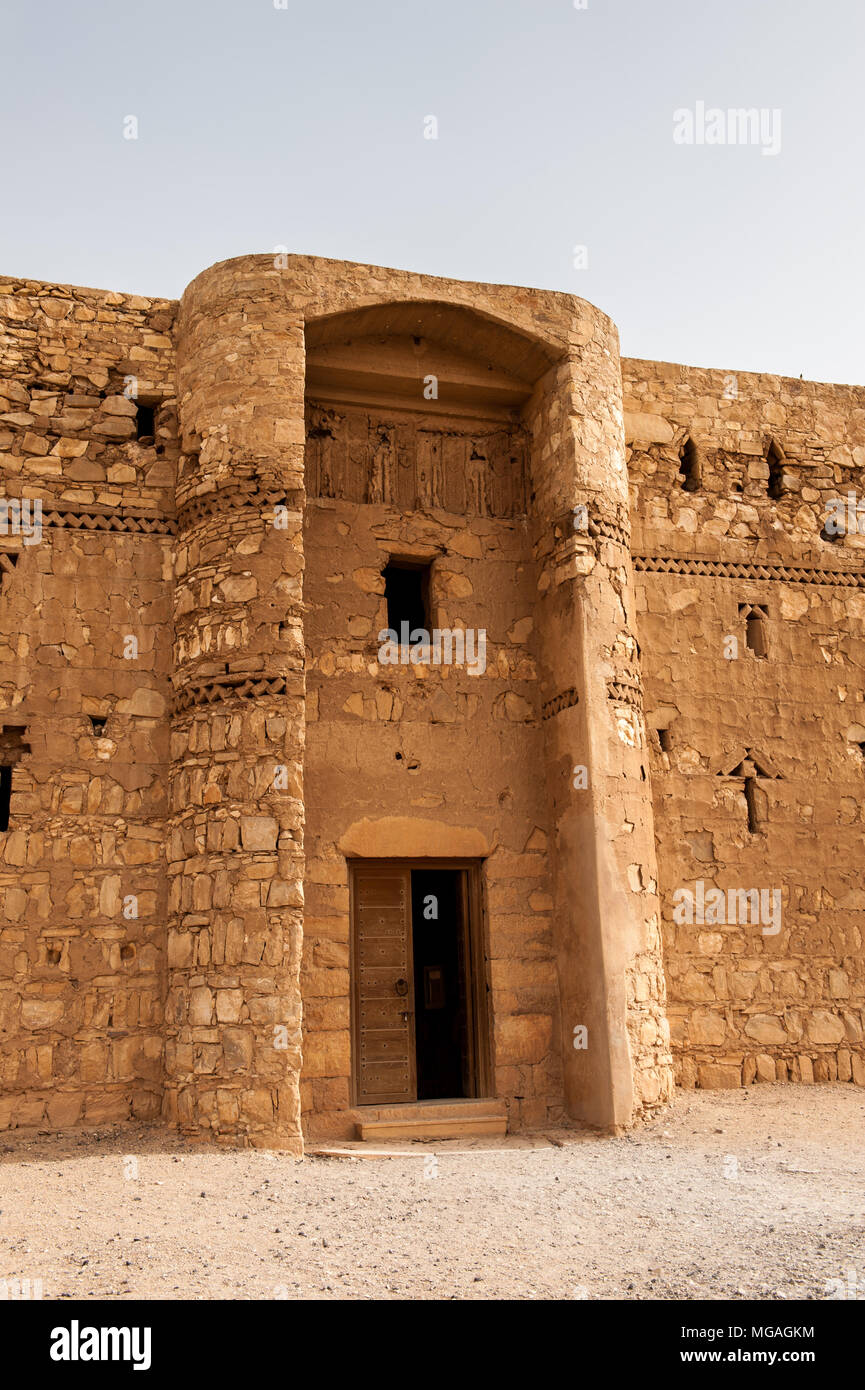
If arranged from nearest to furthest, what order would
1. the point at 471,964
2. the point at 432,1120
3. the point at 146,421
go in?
the point at 432,1120 < the point at 471,964 < the point at 146,421

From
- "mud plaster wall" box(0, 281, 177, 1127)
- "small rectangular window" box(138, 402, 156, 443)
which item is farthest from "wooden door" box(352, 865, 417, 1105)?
"small rectangular window" box(138, 402, 156, 443)

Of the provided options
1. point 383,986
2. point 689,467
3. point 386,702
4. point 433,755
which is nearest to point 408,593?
point 386,702

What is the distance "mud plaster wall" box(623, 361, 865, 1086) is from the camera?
33.6 ft

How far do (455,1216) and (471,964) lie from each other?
3523mm

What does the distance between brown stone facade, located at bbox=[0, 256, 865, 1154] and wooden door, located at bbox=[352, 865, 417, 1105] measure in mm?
209

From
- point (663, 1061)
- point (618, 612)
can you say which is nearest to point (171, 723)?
point (618, 612)

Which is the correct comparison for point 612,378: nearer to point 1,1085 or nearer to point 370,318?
point 370,318

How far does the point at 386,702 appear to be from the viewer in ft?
32.3

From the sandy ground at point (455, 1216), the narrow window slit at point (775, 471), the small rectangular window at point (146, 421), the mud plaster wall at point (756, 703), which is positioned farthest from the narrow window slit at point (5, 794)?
the narrow window slit at point (775, 471)

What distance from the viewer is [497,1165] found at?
768 cm

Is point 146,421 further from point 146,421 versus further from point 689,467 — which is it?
point 689,467

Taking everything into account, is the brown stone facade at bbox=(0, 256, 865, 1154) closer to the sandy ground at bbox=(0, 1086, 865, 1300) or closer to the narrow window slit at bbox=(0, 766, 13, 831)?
the narrow window slit at bbox=(0, 766, 13, 831)

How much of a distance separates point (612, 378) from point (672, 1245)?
24.7 ft

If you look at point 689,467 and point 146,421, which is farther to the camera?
point 689,467
